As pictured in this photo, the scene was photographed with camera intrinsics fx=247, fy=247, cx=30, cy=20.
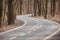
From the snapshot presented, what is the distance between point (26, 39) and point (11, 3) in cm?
1475

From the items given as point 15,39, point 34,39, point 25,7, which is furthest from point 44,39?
point 25,7

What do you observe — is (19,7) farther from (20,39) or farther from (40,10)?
(20,39)

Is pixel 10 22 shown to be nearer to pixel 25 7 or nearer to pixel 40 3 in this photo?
pixel 40 3

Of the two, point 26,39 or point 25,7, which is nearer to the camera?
point 26,39

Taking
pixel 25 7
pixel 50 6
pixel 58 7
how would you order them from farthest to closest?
pixel 25 7 → pixel 50 6 → pixel 58 7

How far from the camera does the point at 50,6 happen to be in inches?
2261

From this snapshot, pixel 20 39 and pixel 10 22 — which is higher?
pixel 20 39

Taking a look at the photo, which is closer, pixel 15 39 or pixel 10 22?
pixel 15 39

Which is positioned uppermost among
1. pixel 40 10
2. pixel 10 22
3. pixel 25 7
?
pixel 10 22

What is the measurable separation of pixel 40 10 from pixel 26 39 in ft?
158

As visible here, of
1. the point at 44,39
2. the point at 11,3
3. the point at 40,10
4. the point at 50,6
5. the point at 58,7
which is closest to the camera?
the point at 44,39

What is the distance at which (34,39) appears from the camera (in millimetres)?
17000

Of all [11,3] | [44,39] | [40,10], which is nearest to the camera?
[44,39]

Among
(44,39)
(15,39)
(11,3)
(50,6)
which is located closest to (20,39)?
(15,39)
